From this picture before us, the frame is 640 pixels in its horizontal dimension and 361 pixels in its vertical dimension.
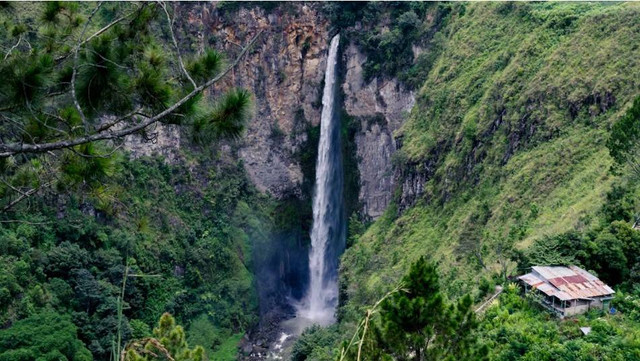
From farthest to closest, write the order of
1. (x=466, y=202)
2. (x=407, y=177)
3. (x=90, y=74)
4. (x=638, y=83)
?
(x=407, y=177) < (x=466, y=202) < (x=638, y=83) < (x=90, y=74)

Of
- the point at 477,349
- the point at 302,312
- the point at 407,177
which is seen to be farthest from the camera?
the point at 302,312

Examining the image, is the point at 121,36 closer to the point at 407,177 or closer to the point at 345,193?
the point at 407,177

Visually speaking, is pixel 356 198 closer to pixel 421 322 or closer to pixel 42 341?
pixel 42 341

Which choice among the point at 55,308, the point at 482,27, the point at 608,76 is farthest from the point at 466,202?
the point at 55,308

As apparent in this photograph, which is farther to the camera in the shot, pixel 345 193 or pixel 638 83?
pixel 345 193

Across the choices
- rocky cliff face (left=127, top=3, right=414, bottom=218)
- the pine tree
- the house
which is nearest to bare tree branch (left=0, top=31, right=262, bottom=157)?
the pine tree

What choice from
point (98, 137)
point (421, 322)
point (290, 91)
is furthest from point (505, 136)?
point (98, 137)

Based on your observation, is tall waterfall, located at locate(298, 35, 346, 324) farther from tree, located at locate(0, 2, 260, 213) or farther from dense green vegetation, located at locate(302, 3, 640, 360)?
tree, located at locate(0, 2, 260, 213)
